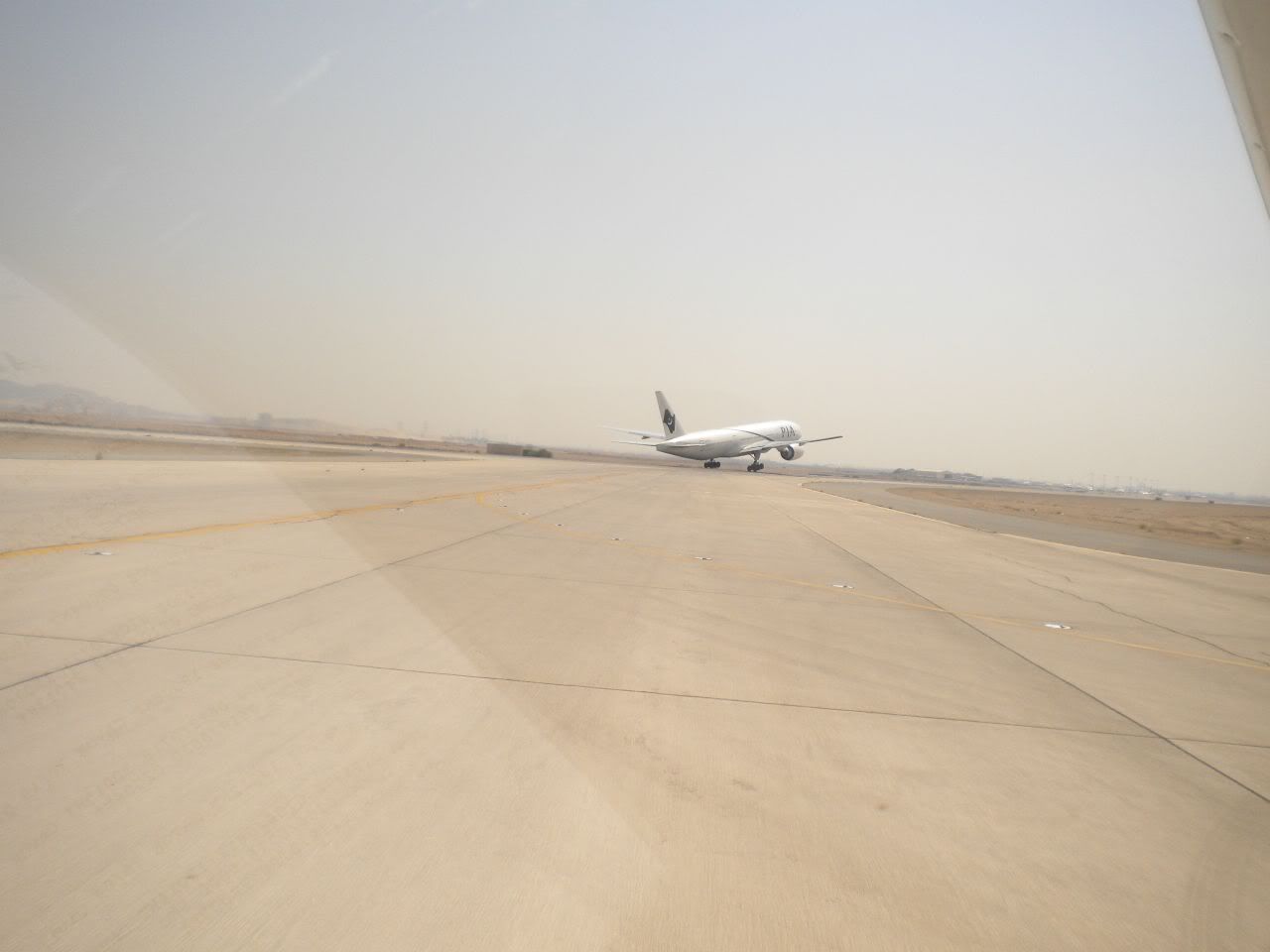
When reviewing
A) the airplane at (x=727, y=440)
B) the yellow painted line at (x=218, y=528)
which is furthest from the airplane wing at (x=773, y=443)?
the yellow painted line at (x=218, y=528)

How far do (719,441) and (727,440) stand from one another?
3.23ft

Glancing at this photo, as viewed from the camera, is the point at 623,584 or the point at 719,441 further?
the point at 719,441

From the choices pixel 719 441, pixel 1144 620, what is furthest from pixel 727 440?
pixel 1144 620

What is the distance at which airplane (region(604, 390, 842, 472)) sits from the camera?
61469 mm

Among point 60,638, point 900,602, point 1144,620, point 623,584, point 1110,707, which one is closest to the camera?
point 60,638

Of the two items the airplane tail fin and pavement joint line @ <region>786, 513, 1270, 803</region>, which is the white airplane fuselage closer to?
the airplane tail fin

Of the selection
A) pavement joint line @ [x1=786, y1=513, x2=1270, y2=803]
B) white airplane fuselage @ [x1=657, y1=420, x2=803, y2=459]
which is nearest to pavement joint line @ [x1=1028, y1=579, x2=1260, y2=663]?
pavement joint line @ [x1=786, y1=513, x2=1270, y2=803]

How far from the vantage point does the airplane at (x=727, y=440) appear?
6147cm

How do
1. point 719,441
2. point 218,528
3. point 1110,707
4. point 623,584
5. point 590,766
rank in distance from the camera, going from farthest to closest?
point 719,441 → point 218,528 → point 623,584 → point 1110,707 → point 590,766

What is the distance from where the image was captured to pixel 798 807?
306 centimetres

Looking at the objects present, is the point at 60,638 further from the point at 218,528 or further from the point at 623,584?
the point at 218,528

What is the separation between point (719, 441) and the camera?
62.2 metres

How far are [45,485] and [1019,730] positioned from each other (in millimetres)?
17613

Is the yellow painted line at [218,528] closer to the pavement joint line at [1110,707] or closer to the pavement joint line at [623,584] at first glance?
the pavement joint line at [623,584]
